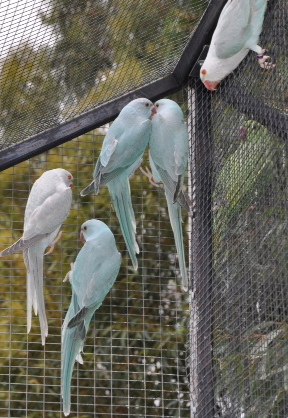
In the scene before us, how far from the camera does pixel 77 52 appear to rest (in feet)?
5.35

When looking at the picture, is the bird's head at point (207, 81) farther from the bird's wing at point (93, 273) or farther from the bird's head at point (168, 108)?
the bird's wing at point (93, 273)

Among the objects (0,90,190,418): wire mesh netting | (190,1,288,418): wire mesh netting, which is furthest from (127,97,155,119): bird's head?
(0,90,190,418): wire mesh netting

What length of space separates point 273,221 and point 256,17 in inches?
15.0

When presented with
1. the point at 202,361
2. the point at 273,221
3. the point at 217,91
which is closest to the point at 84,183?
the point at 217,91

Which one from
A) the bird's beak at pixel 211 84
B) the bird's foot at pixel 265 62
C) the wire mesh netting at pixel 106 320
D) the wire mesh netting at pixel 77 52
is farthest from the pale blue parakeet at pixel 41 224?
the wire mesh netting at pixel 106 320

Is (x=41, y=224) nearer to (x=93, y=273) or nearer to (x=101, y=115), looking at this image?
(x=93, y=273)

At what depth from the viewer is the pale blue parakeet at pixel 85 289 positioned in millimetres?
1551

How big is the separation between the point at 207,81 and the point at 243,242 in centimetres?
34

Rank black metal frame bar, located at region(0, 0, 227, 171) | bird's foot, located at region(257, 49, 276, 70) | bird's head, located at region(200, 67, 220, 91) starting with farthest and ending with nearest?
black metal frame bar, located at region(0, 0, 227, 171) < bird's head, located at region(200, 67, 220, 91) < bird's foot, located at region(257, 49, 276, 70)

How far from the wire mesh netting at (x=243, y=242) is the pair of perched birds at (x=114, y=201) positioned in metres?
0.05

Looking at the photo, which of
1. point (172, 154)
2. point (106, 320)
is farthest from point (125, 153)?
point (106, 320)

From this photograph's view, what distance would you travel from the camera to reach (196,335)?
5.03 ft

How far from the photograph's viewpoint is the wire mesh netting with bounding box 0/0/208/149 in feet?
5.13

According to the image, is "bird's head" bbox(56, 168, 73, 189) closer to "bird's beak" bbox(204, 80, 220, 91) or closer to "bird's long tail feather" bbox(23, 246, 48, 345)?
"bird's long tail feather" bbox(23, 246, 48, 345)
